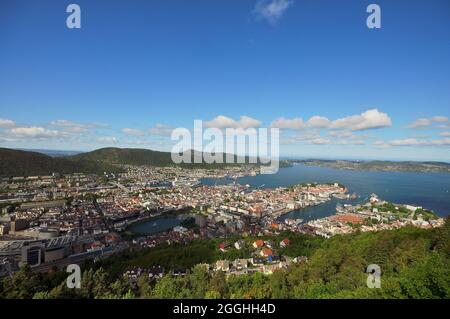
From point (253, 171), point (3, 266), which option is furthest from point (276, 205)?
point (253, 171)

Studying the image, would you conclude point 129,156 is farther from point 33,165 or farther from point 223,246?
point 223,246

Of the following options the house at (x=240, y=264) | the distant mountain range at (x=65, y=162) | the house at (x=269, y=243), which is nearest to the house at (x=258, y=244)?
the house at (x=269, y=243)

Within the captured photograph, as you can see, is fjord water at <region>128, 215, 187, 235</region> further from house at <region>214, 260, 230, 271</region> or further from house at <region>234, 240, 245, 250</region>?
house at <region>214, 260, 230, 271</region>

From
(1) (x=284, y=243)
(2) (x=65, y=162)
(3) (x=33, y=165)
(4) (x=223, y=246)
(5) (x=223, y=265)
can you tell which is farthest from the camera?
(2) (x=65, y=162)

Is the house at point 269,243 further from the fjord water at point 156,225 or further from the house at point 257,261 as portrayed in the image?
the fjord water at point 156,225

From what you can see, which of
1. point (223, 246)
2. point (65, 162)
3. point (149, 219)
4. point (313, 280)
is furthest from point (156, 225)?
point (65, 162)
